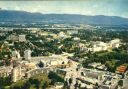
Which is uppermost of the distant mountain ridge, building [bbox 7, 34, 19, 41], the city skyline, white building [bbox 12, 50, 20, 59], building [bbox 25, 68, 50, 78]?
the city skyline

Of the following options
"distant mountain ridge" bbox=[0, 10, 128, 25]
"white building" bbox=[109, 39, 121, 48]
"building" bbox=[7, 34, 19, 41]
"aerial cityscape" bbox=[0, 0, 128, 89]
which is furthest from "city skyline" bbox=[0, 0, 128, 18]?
"white building" bbox=[109, 39, 121, 48]

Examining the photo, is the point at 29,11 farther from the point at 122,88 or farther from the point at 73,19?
the point at 122,88

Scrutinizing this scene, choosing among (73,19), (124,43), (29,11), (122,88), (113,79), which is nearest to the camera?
(122,88)

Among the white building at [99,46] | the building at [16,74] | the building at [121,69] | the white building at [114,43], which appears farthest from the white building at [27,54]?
the white building at [114,43]

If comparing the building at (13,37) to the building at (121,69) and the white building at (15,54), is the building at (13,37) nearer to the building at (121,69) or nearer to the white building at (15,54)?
the white building at (15,54)

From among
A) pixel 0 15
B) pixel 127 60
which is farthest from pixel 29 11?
pixel 127 60

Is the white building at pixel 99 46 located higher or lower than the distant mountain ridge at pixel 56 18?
lower

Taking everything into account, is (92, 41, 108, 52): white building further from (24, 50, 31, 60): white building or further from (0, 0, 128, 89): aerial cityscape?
(24, 50, 31, 60): white building
